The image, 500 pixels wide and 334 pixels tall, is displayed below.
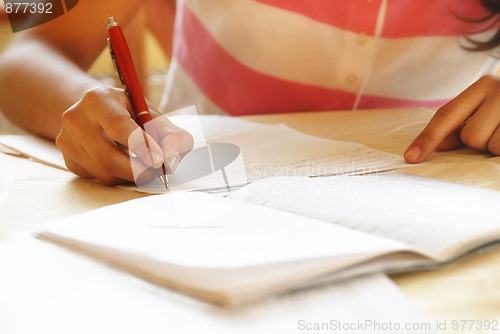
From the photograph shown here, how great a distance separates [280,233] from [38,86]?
1.85 ft

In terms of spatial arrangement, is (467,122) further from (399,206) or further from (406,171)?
(399,206)

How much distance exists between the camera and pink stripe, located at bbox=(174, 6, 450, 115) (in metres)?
1.07

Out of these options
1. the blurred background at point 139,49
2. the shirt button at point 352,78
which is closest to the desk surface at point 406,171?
the shirt button at point 352,78

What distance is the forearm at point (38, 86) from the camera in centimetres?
78

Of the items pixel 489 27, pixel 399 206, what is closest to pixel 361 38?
pixel 489 27

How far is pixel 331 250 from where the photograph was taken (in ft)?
1.15

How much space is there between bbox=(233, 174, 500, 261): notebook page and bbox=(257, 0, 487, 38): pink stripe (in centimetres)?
51

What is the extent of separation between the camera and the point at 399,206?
44 centimetres

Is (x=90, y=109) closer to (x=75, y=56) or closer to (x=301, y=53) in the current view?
(x=75, y=56)

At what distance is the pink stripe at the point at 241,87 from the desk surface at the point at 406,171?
Answer: 0.13 metres

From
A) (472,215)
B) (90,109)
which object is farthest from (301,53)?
(472,215)

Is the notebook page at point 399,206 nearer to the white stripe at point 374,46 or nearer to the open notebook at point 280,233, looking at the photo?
the open notebook at point 280,233

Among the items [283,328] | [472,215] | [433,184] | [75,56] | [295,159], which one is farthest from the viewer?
[75,56]

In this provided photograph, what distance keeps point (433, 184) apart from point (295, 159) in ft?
0.57
